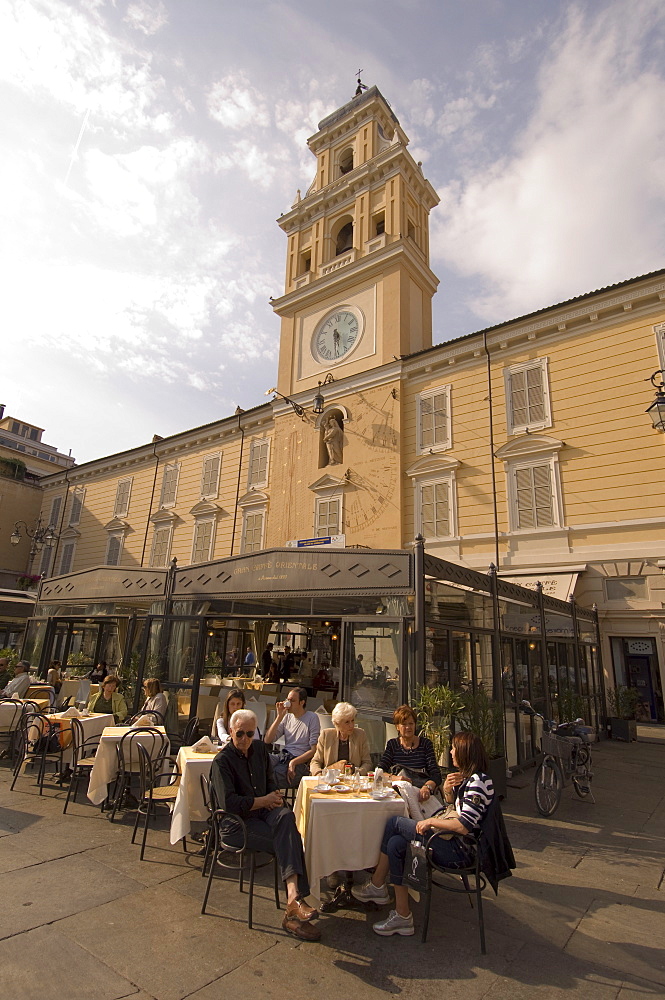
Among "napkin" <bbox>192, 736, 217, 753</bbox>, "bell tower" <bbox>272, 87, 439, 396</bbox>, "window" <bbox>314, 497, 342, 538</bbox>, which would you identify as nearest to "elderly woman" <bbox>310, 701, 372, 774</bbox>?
"napkin" <bbox>192, 736, 217, 753</bbox>

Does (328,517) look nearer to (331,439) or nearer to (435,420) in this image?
(331,439)

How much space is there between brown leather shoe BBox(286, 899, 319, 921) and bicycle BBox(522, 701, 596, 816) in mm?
4238

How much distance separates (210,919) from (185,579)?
6719 millimetres

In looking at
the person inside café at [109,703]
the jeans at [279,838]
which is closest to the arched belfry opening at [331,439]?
the person inside café at [109,703]

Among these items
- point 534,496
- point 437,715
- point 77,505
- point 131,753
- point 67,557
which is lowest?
point 131,753

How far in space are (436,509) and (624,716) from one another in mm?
7237

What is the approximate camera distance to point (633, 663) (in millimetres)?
14109

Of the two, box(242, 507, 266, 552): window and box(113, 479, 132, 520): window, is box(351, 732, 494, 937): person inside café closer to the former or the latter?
box(242, 507, 266, 552): window

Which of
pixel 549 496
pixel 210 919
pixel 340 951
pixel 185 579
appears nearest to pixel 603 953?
pixel 340 951

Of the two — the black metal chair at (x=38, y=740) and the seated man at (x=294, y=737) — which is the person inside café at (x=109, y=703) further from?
the seated man at (x=294, y=737)

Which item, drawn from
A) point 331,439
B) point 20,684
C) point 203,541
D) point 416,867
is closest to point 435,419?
point 331,439

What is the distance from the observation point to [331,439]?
19.1 meters

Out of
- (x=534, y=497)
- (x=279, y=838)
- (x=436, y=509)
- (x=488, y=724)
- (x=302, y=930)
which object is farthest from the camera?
(x=436, y=509)

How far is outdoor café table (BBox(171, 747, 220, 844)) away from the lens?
15.8 ft
